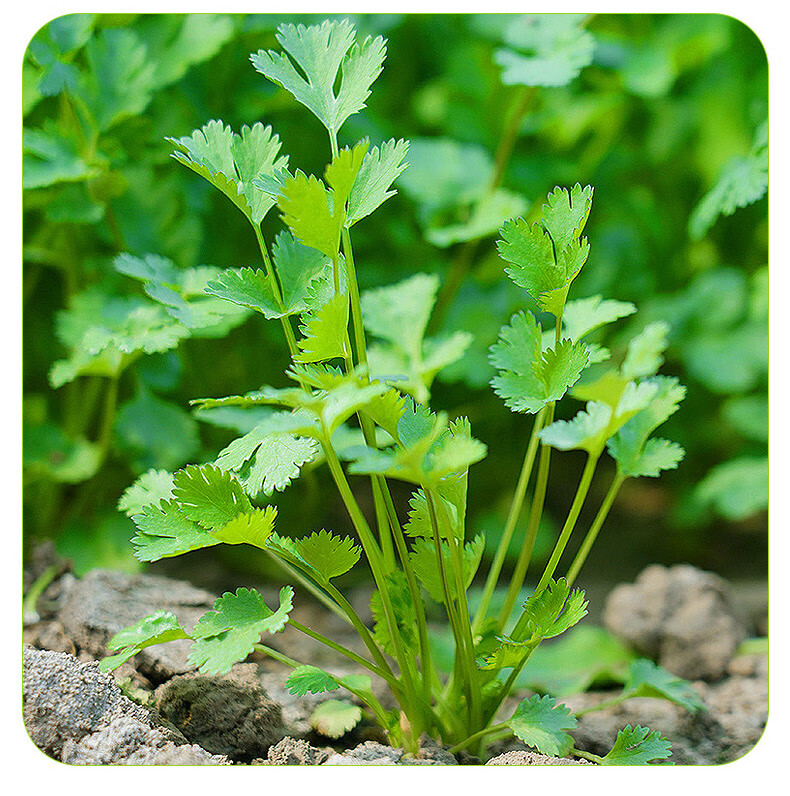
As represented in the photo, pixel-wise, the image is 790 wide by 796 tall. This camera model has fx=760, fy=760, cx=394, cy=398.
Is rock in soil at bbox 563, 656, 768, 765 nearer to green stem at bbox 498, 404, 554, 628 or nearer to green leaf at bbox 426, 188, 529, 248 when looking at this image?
green stem at bbox 498, 404, 554, 628

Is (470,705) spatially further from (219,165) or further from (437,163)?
(437,163)

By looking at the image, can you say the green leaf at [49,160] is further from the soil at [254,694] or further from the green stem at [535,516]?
the green stem at [535,516]

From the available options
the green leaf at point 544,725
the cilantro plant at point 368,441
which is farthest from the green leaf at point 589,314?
the green leaf at point 544,725

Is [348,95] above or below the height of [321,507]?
above

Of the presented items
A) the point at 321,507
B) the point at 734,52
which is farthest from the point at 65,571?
the point at 734,52

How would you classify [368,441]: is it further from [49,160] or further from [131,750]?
[49,160]
